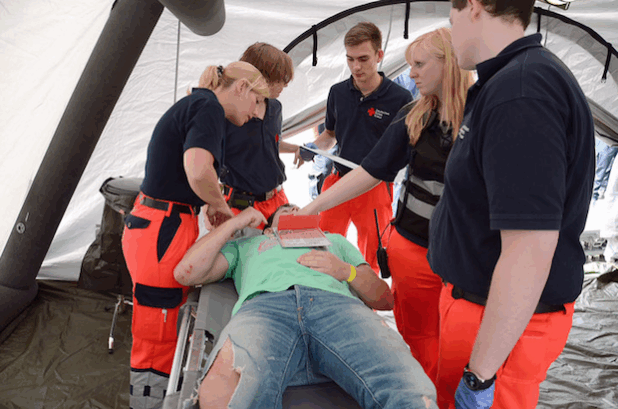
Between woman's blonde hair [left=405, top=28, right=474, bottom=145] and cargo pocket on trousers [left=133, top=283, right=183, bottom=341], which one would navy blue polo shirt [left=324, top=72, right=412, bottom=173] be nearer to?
woman's blonde hair [left=405, top=28, right=474, bottom=145]

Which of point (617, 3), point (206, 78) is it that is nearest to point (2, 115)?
point (206, 78)

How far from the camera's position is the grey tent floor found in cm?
200

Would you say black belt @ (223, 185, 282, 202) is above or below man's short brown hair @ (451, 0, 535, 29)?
below

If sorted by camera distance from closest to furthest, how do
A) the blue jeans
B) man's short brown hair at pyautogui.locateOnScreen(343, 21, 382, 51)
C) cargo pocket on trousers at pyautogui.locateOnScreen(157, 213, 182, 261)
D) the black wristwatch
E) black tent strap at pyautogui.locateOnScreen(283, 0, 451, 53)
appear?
the black wristwatch < the blue jeans < cargo pocket on trousers at pyautogui.locateOnScreen(157, 213, 182, 261) < man's short brown hair at pyautogui.locateOnScreen(343, 21, 382, 51) < black tent strap at pyautogui.locateOnScreen(283, 0, 451, 53)

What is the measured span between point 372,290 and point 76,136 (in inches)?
64.8

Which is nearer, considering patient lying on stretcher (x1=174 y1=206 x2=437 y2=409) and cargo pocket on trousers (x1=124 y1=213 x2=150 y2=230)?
patient lying on stretcher (x1=174 y1=206 x2=437 y2=409)

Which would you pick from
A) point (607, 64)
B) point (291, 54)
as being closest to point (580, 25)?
point (607, 64)

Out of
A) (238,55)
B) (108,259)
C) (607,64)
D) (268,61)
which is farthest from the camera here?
(607,64)

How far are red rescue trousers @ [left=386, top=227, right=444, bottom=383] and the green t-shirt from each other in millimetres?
153

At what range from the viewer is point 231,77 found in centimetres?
169

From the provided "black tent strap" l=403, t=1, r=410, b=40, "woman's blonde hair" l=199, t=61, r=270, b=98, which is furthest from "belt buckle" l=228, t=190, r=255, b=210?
"black tent strap" l=403, t=1, r=410, b=40

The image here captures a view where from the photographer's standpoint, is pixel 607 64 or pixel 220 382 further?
pixel 607 64

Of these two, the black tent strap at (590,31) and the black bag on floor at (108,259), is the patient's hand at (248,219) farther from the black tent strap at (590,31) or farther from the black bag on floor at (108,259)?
the black tent strap at (590,31)

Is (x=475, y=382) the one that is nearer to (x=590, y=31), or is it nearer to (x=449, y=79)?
(x=449, y=79)
